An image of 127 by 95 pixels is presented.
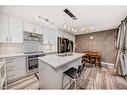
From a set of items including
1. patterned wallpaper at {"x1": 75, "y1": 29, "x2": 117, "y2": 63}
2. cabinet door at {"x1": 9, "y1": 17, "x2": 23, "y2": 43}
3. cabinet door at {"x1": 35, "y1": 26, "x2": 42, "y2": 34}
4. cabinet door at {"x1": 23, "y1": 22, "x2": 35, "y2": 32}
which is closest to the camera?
cabinet door at {"x1": 9, "y1": 17, "x2": 23, "y2": 43}

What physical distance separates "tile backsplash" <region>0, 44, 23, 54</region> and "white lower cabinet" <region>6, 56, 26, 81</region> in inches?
22.3

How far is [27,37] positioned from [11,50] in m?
0.74

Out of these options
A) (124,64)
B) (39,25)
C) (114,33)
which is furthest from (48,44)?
(114,33)

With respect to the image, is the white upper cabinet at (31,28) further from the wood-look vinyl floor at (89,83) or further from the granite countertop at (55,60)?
the wood-look vinyl floor at (89,83)

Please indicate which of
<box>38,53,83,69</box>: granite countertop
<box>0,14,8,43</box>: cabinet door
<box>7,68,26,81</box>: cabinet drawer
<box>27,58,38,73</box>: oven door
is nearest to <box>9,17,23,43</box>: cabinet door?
<box>0,14,8,43</box>: cabinet door

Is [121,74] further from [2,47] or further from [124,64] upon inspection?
[2,47]

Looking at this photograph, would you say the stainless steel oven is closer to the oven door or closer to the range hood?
the oven door

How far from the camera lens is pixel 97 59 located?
4.84m

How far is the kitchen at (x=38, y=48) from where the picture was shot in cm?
192

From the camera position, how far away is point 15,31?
2.77m

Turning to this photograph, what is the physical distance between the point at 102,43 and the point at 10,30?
A: 198 inches

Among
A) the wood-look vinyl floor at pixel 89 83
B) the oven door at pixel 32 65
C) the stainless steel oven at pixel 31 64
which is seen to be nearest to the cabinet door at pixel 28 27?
the stainless steel oven at pixel 31 64

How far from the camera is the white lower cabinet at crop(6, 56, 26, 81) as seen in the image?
2.39 metres
